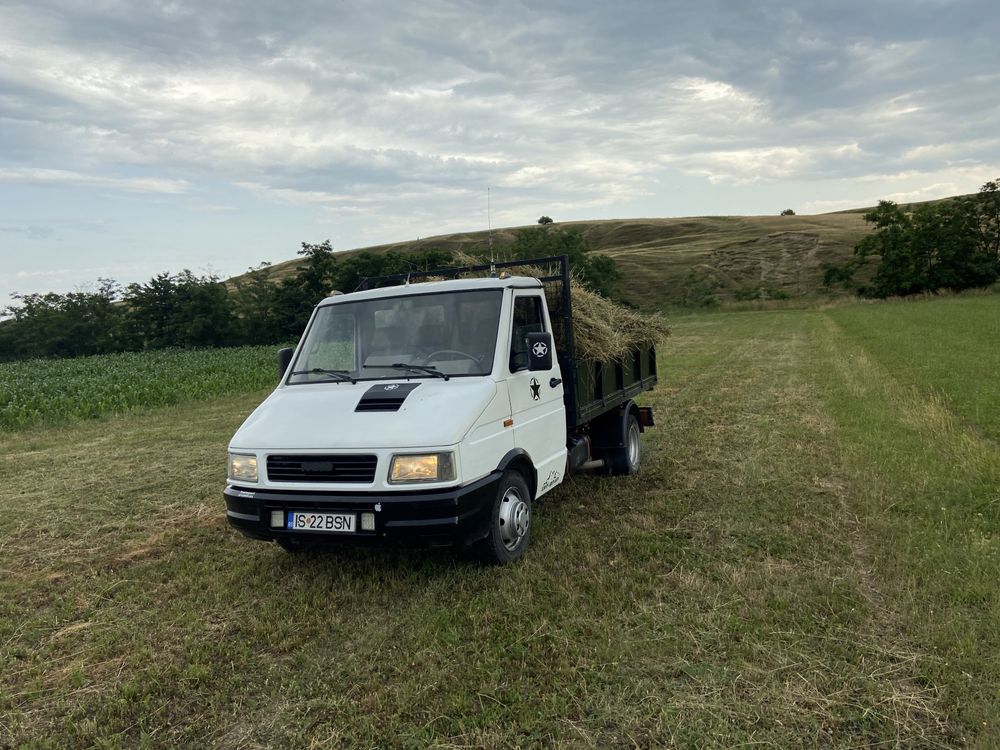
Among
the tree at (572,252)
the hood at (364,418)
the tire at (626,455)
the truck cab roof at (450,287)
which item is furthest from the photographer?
the tree at (572,252)

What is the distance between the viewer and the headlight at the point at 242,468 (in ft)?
15.6

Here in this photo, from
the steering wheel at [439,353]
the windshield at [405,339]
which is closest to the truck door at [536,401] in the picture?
the windshield at [405,339]

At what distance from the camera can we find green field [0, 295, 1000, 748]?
3.19m

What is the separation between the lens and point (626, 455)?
25.0 feet

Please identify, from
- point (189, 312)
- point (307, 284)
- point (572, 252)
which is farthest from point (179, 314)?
point (572, 252)

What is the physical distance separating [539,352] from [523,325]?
1.89 ft

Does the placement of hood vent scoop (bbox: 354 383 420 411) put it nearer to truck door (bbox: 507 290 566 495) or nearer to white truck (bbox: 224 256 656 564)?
white truck (bbox: 224 256 656 564)

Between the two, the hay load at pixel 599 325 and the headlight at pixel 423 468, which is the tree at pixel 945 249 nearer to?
the hay load at pixel 599 325

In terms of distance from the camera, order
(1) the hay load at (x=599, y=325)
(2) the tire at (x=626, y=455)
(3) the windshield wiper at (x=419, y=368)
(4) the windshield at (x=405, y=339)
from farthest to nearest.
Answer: (2) the tire at (x=626, y=455) → (1) the hay load at (x=599, y=325) → (4) the windshield at (x=405, y=339) → (3) the windshield wiper at (x=419, y=368)

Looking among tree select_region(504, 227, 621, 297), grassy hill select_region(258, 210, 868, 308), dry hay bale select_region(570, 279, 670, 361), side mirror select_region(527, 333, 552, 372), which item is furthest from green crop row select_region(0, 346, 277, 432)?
grassy hill select_region(258, 210, 868, 308)

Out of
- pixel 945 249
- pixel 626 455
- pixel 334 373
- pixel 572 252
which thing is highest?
pixel 572 252

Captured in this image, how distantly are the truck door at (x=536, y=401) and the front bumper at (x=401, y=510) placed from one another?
0.73m

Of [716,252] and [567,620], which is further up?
[716,252]

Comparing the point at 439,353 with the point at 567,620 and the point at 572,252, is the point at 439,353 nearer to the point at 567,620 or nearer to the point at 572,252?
the point at 567,620
